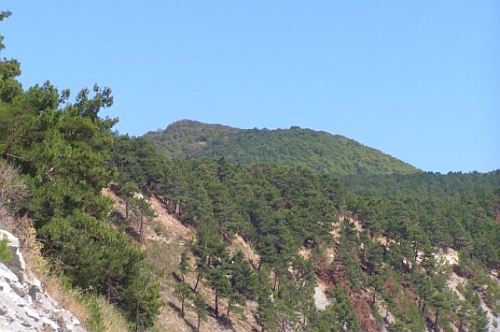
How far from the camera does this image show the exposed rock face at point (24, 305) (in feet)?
23.8

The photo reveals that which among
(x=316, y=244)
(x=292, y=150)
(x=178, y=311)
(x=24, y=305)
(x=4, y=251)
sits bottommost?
(x=178, y=311)

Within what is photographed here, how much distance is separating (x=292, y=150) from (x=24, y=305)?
15627 cm

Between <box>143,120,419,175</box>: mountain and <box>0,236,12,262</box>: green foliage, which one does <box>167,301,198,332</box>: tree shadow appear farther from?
<box>143,120,419,175</box>: mountain

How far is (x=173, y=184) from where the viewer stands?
184ft

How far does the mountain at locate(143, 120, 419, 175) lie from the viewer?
6186 inches

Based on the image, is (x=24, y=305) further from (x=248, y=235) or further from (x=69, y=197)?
(x=248, y=235)

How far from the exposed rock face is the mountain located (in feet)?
451

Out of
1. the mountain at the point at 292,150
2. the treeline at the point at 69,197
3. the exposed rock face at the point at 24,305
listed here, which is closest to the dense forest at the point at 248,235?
the treeline at the point at 69,197

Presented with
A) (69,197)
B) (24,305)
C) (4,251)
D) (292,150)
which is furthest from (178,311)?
(292,150)

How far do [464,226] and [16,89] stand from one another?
74755 millimetres

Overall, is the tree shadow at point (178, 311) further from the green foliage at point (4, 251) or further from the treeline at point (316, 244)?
the green foliage at point (4, 251)

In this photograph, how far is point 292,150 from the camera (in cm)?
16338

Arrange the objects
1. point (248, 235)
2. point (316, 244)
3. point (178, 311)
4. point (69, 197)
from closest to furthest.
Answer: point (69, 197) < point (178, 311) < point (248, 235) < point (316, 244)

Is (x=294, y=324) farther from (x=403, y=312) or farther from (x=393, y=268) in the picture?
(x=393, y=268)
